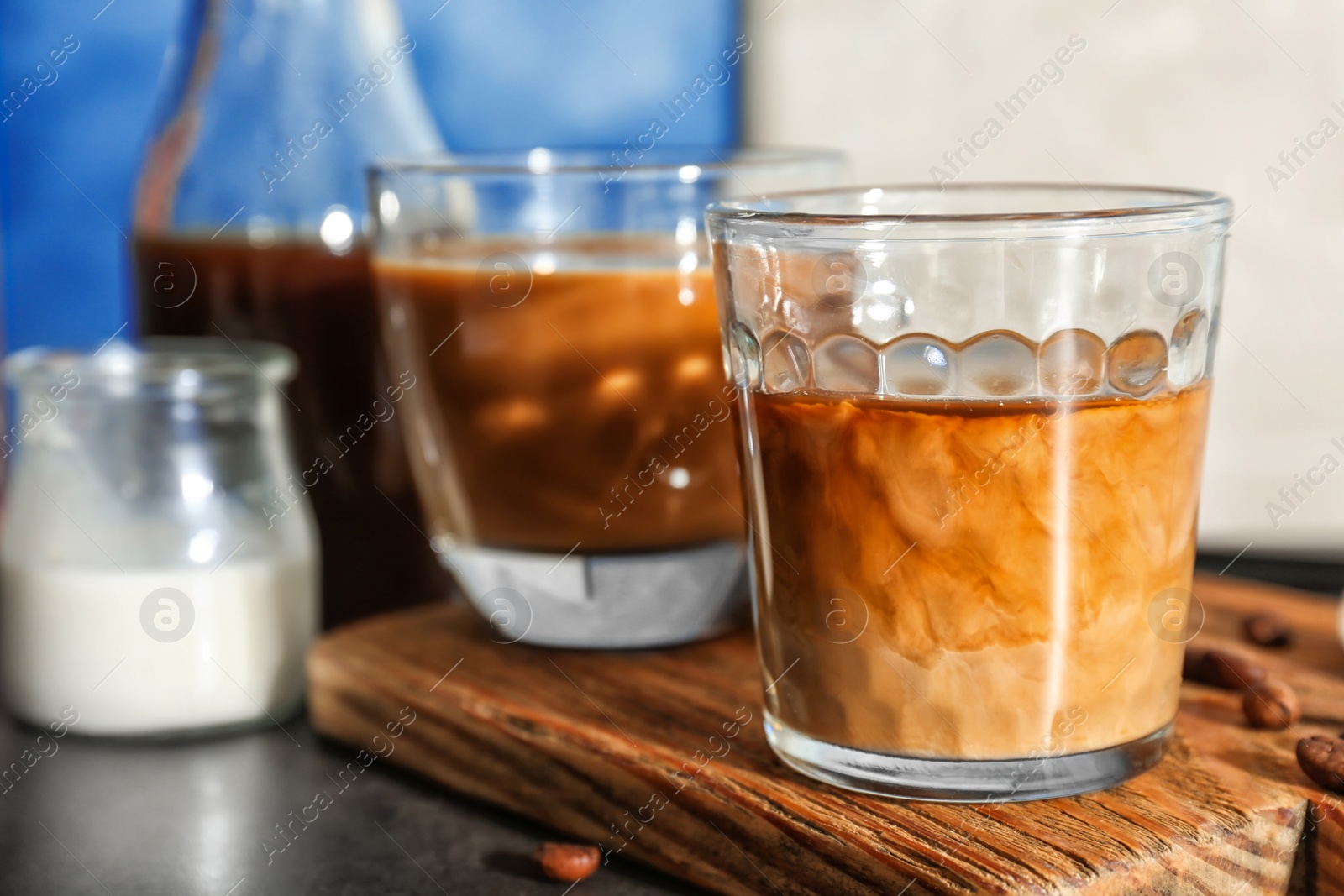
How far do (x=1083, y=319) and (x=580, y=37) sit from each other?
3.20 ft

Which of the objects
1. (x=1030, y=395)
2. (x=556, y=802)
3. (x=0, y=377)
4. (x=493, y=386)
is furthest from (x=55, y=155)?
(x=1030, y=395)

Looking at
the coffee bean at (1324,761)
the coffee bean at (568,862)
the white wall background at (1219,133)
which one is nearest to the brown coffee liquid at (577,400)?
the coffee bean at (568,862)

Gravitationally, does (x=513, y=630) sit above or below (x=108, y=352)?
below

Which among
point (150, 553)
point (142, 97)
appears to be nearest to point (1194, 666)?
point (150, 553)

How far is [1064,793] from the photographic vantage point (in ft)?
1.92

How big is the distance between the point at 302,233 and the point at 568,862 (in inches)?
19.9

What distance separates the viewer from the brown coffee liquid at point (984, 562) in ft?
1.83

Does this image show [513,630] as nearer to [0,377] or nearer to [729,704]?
[729,704]

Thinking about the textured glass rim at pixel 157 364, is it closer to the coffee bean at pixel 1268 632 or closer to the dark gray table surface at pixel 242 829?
the dark gray table surface at pixel 242 829

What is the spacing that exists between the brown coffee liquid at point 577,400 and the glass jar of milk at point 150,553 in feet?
0.40

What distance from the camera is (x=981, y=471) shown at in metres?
0.56

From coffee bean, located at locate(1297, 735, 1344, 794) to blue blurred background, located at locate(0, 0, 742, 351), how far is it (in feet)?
3.24

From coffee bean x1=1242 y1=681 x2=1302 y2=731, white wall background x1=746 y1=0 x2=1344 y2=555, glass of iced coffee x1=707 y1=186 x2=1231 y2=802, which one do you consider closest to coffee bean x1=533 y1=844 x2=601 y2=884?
glass of iced coffee x1=707 y1=186 x2=1231 y2=802

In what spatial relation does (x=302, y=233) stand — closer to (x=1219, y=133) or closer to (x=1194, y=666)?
(x=1194, y=666)
